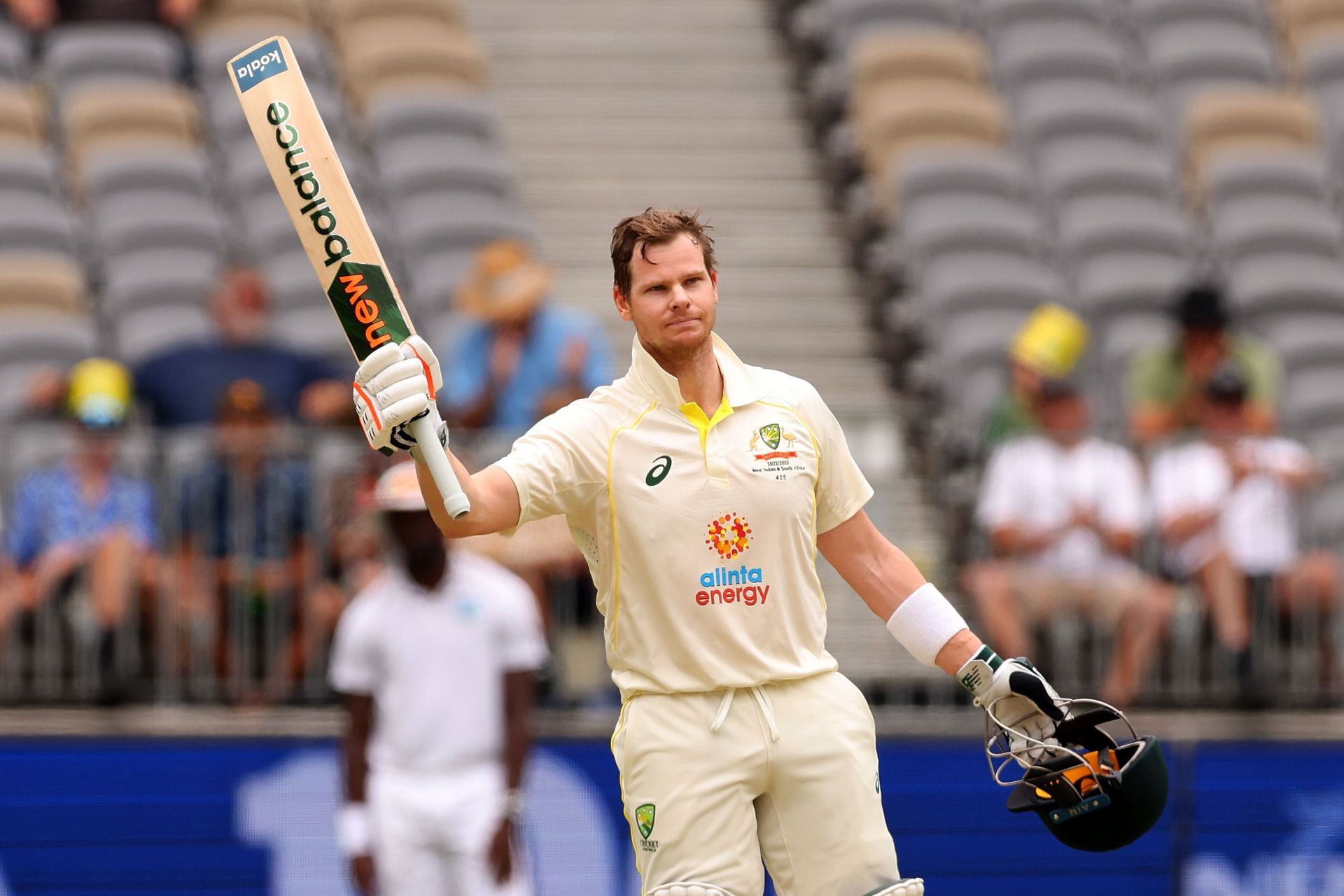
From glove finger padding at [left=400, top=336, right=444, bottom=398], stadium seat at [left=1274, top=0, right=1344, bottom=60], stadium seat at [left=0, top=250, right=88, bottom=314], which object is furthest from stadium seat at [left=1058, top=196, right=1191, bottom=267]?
glove finger padding at [left=400, top=336, right=444, bottom=398]

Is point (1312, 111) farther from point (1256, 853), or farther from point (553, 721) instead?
point (553, 721)

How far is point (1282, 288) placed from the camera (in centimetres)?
1325

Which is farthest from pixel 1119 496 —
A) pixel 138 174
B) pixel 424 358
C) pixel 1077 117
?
pixel 138 174

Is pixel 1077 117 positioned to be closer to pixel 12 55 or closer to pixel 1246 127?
pixel 1246 127

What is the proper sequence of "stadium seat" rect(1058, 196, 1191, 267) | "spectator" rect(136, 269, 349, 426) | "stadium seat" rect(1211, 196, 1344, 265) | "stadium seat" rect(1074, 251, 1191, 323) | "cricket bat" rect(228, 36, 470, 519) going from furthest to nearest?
"stadium seat" rect(1211, 196, 1344, 265), "stadium seat" rect(1058, 196, 1191, 267), "stadium seat" rect(1074, 251, 1191, 323), "spectator" rect(136, 269, 349, 426), "cricket bat" rect(228, 36, 470, 519)

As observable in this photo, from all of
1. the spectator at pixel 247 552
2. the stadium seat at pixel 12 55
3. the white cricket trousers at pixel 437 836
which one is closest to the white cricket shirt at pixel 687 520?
the white cricket trousers at pixel 437 836

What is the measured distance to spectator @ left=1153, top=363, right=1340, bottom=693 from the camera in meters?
10.2

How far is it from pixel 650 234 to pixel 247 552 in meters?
4.80

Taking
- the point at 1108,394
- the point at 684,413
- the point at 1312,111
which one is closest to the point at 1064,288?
the point at 1108,394

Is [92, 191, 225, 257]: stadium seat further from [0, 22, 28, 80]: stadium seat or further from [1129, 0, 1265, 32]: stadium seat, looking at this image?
[1129, 0, 1265, 32]: stadium seat

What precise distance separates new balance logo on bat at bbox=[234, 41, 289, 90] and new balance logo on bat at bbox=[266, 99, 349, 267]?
4.0 inches

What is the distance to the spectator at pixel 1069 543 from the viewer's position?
10148 millimetres

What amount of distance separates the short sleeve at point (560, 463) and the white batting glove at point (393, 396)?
331 millimetres

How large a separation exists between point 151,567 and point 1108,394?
18.2 ft
